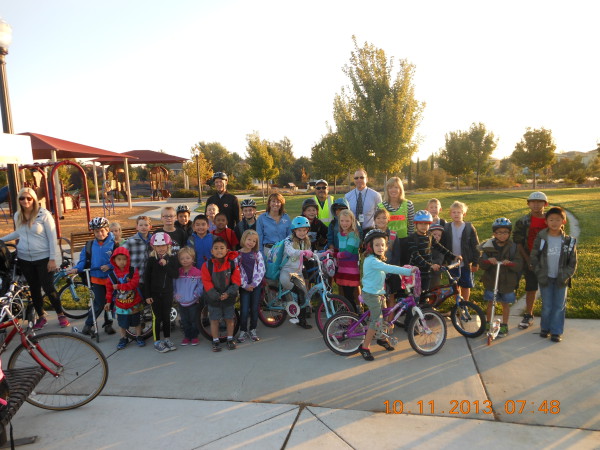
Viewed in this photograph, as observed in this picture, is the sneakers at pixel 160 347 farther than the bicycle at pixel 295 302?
No

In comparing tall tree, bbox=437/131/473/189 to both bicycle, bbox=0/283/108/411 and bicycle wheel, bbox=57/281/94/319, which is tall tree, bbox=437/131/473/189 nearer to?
bicycle wheel, bbox=57/281/94/319

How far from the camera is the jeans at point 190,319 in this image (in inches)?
191

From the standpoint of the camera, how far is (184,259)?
4.82 metres

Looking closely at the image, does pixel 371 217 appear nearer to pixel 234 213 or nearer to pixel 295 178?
pixel 234 213

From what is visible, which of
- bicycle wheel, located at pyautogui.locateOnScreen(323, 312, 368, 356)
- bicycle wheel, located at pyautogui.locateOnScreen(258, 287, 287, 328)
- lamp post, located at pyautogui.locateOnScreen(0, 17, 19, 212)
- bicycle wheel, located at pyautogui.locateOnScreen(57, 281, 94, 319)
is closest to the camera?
bicycle wheel, located at pyautogui.locateOnScreen(323, 312, 368, 356)

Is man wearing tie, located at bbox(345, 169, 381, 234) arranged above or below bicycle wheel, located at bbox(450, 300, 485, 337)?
above

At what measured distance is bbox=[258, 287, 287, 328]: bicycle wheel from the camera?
534 centimetres

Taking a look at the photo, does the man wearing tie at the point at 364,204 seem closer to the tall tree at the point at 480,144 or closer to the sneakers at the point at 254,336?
the sneakers at the point at 254,336

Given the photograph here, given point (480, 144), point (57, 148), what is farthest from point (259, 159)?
point (480, 144)

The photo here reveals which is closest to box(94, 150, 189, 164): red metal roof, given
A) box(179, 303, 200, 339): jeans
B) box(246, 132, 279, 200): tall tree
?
box(246, 132, 279, 200): tall tree

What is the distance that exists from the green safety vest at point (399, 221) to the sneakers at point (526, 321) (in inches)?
72.7

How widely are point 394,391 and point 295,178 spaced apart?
51712 mm

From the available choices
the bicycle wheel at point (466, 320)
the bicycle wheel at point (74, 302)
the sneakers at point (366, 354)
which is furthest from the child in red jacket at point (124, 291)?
the bicycle wheel at point (466, 320)

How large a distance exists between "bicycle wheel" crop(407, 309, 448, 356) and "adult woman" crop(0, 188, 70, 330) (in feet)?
15.3
